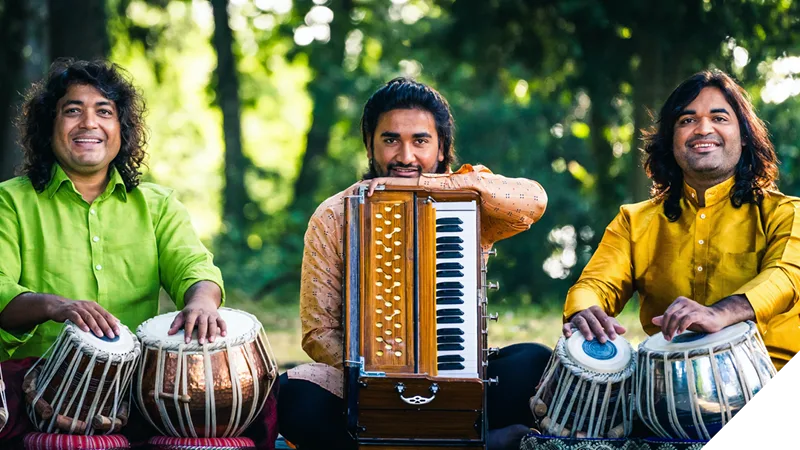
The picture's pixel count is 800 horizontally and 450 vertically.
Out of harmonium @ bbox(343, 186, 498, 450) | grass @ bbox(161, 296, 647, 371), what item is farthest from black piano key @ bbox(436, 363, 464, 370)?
grass @ bbox(161, 296, 647, 371)

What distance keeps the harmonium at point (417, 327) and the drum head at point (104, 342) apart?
31.5 inches

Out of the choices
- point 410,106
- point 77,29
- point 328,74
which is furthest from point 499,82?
point 410,106

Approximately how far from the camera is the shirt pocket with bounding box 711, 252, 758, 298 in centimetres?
→ 439

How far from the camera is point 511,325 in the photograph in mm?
9203

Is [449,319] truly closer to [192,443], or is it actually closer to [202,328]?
[202,328]

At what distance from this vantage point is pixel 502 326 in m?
9.28

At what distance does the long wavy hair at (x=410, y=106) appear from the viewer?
4730mm

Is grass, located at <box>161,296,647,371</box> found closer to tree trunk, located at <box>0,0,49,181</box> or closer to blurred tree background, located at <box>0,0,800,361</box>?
blurred tree background, located at <box>0,0,800,361</box>

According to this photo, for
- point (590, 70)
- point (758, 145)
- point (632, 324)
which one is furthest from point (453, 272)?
point (590, 70)

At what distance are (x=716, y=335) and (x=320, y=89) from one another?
1197 cm

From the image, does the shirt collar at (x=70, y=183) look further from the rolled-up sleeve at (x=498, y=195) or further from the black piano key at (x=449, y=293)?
the black piano key at (x=449, y=293)

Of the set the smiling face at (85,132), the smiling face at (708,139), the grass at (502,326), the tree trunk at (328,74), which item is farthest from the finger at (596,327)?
the tree trunk at (328,74)

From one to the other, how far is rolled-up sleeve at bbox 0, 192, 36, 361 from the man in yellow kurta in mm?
2127

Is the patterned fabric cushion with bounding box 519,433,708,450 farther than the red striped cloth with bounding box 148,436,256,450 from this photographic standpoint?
No
